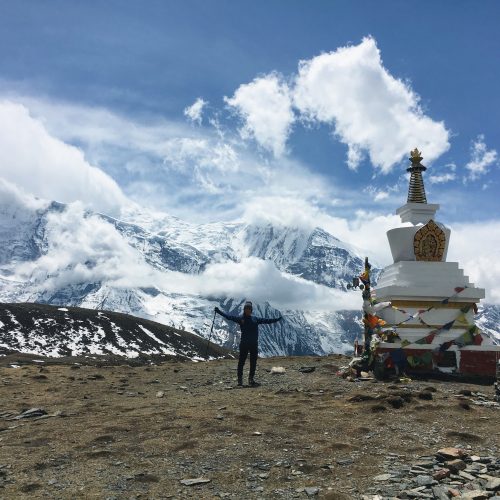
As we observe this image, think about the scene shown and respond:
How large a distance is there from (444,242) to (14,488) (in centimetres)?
2382

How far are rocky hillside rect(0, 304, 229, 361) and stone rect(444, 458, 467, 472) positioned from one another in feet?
306

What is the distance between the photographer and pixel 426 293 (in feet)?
79.9

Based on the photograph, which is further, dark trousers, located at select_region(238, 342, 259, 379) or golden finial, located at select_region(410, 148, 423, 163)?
golden finial, located at select_region(410, 148, 423, 163)

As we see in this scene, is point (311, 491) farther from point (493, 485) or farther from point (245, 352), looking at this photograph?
point (245, 352)

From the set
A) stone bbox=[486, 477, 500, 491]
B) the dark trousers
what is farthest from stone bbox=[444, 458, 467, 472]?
the dark trousers

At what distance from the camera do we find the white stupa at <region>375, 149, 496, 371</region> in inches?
905

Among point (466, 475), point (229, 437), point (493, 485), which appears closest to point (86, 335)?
point (229, 437)

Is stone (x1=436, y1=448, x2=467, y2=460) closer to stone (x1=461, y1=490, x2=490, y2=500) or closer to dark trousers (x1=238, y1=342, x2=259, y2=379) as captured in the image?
stone (x1=461, y1=490, x2=490, y2=500)

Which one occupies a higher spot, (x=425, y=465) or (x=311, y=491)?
(x=425, y=465)

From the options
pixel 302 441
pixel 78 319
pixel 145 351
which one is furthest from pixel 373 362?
pixel 78 319

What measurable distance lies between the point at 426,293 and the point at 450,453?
620 inches

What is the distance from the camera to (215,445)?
34.5ft

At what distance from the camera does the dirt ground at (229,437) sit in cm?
852

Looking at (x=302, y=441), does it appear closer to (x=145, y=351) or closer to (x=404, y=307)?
(x=404, y=307)
